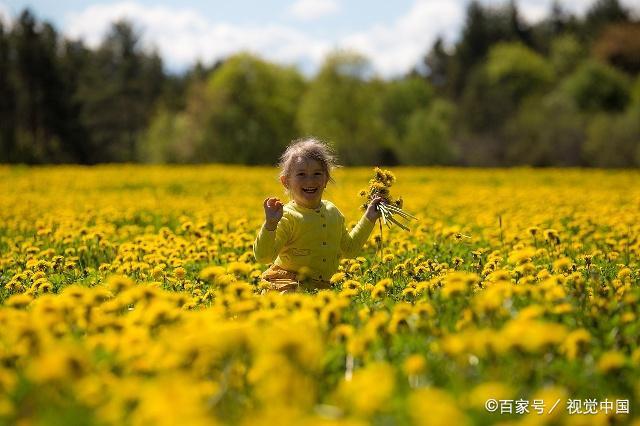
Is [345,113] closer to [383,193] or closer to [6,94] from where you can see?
[6,94]

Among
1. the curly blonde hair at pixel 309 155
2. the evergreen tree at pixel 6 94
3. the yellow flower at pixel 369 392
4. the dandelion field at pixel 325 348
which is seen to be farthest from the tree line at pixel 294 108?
the yellow flower at pixel 369 392

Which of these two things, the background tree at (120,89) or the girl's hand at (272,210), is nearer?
the girl's hand at (272,210)

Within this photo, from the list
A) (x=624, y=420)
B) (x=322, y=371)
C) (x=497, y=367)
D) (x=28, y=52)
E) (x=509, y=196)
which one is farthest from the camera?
(x=28, y=52)

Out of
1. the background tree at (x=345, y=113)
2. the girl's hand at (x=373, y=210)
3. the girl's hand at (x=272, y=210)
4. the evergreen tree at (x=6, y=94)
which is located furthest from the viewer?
the background tree at (x=345, y=113)

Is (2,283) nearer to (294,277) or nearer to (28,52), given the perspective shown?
(294,277)

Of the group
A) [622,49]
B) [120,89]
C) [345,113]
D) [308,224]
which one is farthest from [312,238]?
[622,49]

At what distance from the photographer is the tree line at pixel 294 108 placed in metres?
45.5

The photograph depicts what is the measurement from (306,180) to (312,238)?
1.53ft

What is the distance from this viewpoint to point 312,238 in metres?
5.79

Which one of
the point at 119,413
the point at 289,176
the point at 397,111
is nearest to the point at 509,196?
the point at 289,176

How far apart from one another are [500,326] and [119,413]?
1.81 m

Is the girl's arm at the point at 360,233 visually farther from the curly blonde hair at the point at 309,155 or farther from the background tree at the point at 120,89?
the background tree at the point at 120,89

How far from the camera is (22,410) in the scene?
2363mm

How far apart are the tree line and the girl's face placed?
31.9m
